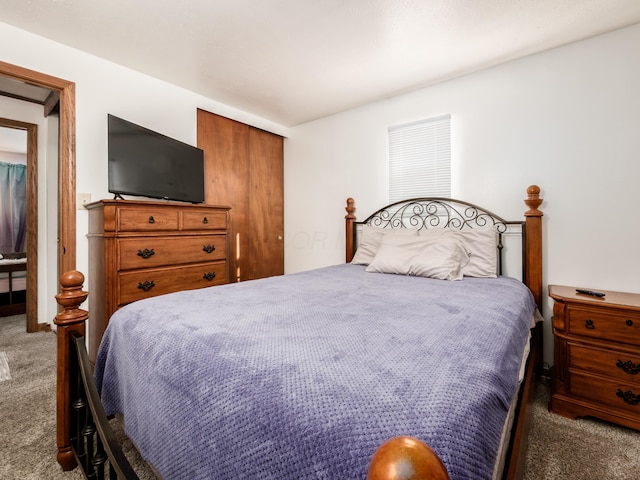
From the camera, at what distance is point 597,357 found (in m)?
1.70

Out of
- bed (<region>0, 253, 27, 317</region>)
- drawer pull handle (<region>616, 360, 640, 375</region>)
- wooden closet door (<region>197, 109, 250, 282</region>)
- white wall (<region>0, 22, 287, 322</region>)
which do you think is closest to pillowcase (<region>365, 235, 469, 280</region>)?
drawer pull handle (<region>616, 360, 640, 375</region>)

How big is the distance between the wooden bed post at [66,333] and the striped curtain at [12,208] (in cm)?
519

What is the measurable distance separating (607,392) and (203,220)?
9.22ft

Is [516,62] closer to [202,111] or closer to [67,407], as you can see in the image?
[202,111]

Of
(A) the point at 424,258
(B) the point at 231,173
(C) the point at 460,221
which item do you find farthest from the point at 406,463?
(B) the point at 231,173

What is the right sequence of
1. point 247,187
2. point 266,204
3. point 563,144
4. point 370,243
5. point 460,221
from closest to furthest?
point 563,144
point 460,221
point 370,243
point 247,187
point 266,204

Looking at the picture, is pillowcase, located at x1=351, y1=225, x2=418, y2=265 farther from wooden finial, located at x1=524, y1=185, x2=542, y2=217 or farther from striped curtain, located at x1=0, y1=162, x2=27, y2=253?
striped curtain, located at x1=0, y1=162, x2=27, y2=253

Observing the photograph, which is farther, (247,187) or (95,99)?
(247,187)

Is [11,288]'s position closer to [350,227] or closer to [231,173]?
[231,173]

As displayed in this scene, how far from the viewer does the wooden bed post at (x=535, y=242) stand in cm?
219

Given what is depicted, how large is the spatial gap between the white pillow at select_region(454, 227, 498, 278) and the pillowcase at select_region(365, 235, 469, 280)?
0.05 metres

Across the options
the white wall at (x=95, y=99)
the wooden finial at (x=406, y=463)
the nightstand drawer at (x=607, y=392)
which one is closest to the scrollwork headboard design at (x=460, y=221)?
the nightstand drawer at (x=607, y=392)

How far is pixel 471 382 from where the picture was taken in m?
0.69

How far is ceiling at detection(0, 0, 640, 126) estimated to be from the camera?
5.91 feet
